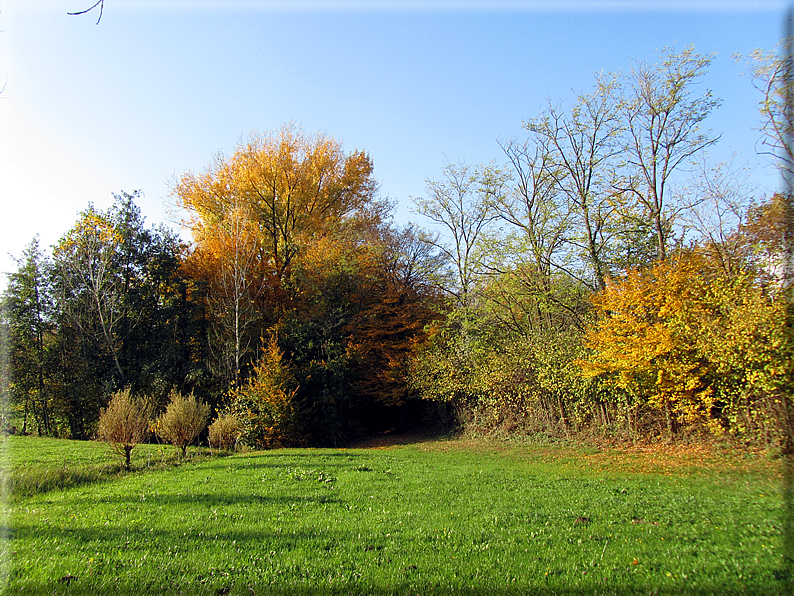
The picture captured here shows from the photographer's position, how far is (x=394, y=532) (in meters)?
5.94

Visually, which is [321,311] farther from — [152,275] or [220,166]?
[220,166]

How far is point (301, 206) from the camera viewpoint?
29812 millimetres

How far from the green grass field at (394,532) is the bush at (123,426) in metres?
0.79

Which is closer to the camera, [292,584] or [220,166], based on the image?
[292,584]

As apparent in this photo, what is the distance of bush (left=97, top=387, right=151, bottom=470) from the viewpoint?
1140cm

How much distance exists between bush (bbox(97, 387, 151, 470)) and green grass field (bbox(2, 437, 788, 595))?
79cm

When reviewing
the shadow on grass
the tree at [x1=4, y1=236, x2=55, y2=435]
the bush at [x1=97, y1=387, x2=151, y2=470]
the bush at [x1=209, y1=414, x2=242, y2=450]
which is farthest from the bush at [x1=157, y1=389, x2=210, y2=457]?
the tree at [x1=4, y1=236, x2=55, y2=435]

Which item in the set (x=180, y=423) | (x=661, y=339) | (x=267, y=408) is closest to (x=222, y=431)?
(x=180, y=423)

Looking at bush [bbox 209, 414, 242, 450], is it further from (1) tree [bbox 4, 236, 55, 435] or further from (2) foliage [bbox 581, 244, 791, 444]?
(1) tree [bbox 4, 236, 55, 435]

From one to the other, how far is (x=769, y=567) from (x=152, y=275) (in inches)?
1068

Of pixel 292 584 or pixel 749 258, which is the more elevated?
pixel 749 258

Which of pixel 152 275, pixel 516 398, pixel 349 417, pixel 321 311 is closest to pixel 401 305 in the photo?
pixel 321 311

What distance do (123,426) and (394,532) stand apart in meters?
8.94

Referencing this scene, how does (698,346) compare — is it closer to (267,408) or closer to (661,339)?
(661,339)
